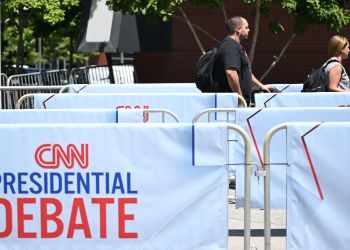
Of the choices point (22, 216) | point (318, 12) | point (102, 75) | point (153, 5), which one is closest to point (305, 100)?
point (22, 216)

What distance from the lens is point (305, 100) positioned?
6625mm

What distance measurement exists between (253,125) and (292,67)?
37.1ft

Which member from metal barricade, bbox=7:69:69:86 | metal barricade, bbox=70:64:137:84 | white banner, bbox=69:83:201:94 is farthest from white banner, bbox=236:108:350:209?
metal barricade, bbox=70:64:137:84

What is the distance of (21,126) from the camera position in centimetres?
373

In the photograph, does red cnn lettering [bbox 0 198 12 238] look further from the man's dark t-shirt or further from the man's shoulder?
the man's shoulder

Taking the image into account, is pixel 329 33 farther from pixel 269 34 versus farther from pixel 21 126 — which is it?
pixel 21 126

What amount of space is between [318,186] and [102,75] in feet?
52.7

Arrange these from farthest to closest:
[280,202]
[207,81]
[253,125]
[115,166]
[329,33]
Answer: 1. [329,33]
2. [207,81]
3. [253,125]
4. [280,202]
5. [115,166]

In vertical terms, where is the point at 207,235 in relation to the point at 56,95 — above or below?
below

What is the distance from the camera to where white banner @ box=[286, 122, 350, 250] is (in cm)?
368

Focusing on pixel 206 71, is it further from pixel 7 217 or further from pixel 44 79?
pixel 44 79

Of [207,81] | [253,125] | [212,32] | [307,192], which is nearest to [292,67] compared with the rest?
[212,32]

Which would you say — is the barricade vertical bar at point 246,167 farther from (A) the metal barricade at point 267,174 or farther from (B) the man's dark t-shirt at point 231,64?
(B) the man's dark t-shirt at point 231,64

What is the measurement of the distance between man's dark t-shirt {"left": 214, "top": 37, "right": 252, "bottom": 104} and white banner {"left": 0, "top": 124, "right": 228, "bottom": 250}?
2.81 metres
